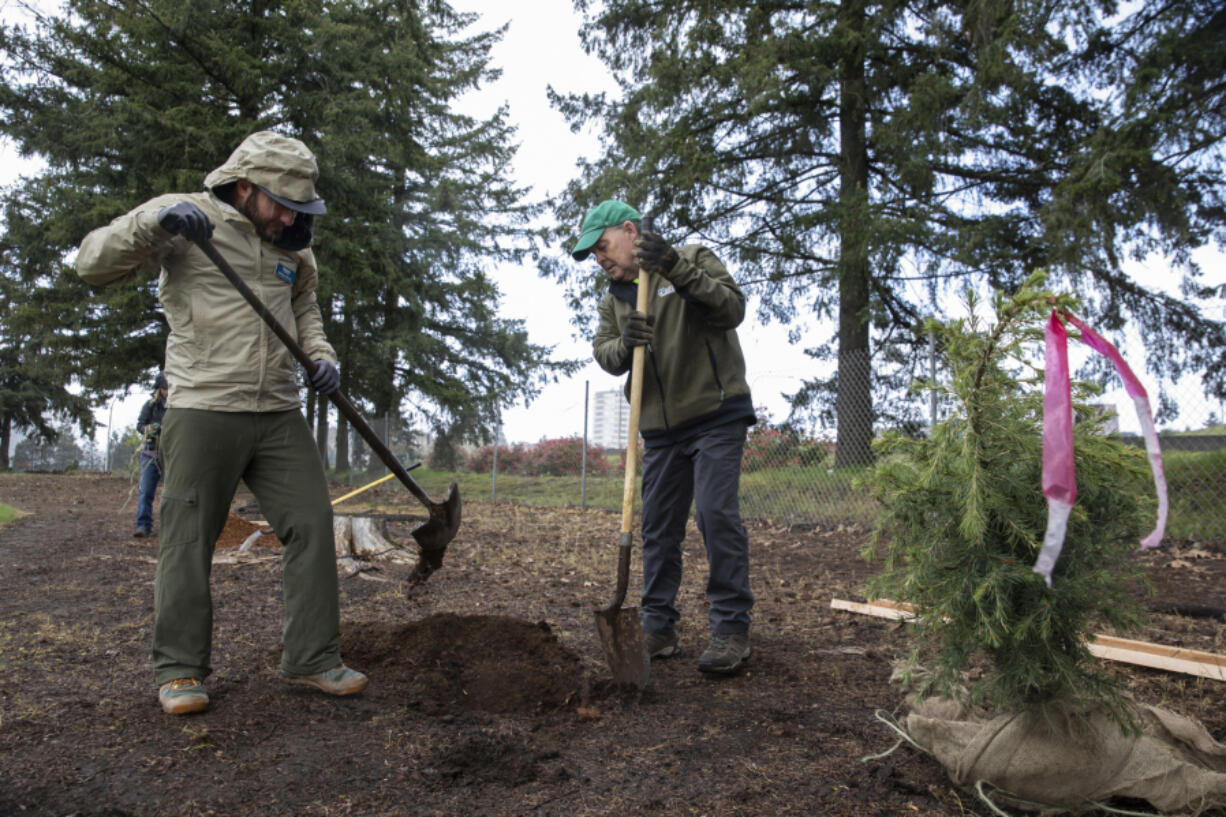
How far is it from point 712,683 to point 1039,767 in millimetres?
1354

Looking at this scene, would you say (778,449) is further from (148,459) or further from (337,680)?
(337,680)

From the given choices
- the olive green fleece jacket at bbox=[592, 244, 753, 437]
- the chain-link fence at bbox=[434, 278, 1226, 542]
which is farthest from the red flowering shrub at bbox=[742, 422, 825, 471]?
the olive green fleece jacket at bbox=[592, 244, 753, 437]

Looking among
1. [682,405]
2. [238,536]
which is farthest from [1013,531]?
[238,536]

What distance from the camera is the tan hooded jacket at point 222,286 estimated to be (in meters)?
2.78

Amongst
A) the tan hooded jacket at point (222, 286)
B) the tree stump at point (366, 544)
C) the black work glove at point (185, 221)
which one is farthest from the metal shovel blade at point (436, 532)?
the tree stump at point (366, 544)

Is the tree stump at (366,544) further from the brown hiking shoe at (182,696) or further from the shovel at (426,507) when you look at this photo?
the brown hiking shoe at (182,696)

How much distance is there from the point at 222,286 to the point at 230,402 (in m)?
0.42

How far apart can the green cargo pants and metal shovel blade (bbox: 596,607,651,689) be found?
39.8 inches

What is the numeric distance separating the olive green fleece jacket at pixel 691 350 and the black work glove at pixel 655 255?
0.05 metres

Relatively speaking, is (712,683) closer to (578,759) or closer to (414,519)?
(578,759)

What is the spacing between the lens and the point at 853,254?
9938mm

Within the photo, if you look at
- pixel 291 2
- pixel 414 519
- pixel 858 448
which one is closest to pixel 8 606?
pixel 414 519

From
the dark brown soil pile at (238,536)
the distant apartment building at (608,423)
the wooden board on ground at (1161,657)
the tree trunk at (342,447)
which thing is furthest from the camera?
the tree trunk at (342,447)

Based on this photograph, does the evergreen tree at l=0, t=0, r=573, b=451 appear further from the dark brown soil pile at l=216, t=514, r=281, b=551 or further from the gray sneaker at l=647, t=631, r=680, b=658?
the gray sneaker at l=647, t=631, r=680, b=658
